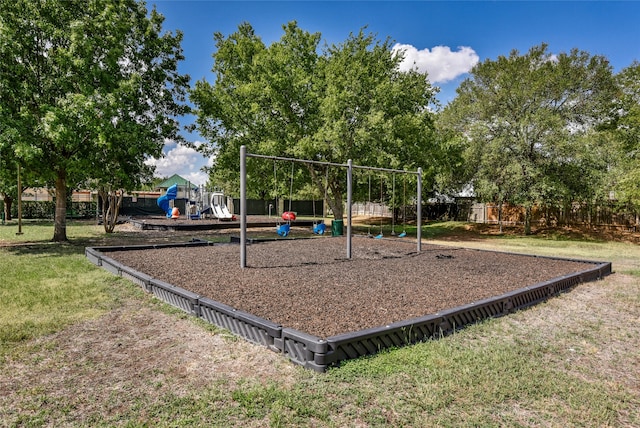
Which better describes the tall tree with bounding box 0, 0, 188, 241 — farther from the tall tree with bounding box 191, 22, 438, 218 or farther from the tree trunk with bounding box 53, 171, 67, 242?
the tall tree with bounding box 191, 22, 438, 218

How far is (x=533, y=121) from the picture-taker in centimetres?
1662

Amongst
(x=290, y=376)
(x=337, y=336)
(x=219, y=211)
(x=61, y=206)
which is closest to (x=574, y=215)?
(x=219, y=211)

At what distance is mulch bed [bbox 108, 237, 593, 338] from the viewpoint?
13.5 ft

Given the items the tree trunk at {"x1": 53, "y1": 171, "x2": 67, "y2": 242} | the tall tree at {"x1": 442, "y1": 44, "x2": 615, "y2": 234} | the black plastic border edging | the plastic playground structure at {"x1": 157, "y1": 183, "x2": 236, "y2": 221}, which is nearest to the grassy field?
the black plastic border edging

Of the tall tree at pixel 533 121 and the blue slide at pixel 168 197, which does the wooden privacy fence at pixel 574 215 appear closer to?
the tall tree at pixel 533 121

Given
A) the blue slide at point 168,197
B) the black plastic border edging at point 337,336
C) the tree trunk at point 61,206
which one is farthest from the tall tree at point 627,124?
the blue slide at point 168,197

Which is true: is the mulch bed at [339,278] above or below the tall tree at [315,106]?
below

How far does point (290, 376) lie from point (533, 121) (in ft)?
58.4

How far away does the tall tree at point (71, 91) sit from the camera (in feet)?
29.7

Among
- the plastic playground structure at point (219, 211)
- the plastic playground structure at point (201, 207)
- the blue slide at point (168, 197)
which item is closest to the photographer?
the plastic playground structure at point (219, 211)

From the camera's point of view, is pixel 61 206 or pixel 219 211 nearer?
pixel 61 206

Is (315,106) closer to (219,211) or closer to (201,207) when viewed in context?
(219,211)

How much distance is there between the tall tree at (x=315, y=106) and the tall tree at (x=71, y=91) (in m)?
5.25

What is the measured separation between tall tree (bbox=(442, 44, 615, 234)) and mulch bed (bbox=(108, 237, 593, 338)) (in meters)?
8.54
